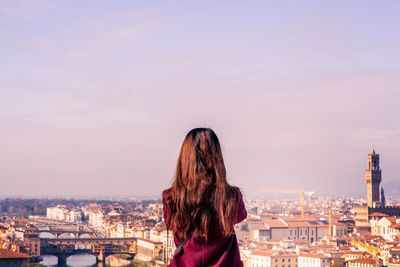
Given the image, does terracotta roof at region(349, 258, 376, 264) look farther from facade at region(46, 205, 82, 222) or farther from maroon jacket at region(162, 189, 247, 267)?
facade at region(46, 205, 82, 222)

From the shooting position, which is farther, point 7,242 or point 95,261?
point 95,261

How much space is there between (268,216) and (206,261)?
29.7 m

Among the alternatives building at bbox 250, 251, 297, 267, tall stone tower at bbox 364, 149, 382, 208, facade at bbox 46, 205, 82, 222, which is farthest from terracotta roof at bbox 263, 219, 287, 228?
facade at bbox 46, 205, 82, 222

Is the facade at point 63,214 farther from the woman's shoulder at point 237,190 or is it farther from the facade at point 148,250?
the woman's shoulder at point 237,190

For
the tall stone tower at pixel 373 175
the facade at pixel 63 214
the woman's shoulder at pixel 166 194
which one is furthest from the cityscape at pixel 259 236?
the woman's shoulder at pixel 166 194

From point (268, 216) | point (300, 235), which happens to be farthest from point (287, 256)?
point (268, 216)

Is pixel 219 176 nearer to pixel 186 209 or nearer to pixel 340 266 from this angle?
pixel 186 209

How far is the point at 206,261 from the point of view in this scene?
1.03 m

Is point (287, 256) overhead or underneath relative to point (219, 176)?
underneath

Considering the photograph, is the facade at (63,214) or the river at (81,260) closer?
the river at (81,260)

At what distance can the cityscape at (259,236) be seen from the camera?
64.2ft

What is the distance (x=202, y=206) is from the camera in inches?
40.9

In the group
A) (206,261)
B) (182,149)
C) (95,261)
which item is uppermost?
(182,149)

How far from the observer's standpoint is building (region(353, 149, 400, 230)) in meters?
29.5
